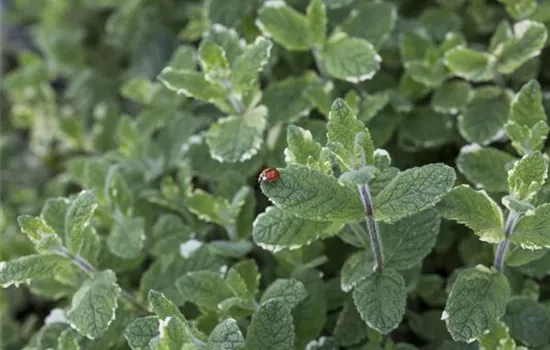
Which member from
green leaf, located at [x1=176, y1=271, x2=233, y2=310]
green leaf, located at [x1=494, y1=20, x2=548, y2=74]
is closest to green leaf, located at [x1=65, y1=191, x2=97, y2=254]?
green leaf, located at [x1=176, y1=271, x2=233, y2=310]

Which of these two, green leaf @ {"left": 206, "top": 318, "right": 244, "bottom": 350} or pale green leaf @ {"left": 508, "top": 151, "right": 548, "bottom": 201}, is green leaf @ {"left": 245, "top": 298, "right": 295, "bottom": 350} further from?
pale green leaf @ {"left": 508, "top": 151, "right": 548, "bottom": 201}

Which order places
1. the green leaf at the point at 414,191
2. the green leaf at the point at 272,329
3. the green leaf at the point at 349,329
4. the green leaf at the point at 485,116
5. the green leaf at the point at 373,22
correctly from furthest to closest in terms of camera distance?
1. the green leaf at the point at 373,22
2. the green leaf at the point at 485,116
3. the green leaf at the point at 349,329
4. the green leaf at the point at 272,329
5. the green leaf at the point at 414,191

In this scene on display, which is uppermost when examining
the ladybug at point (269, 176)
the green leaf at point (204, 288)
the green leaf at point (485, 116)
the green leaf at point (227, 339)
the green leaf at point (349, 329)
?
the ladybug at point (269, 176)

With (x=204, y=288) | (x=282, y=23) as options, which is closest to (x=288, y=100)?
(x=282, y=23)

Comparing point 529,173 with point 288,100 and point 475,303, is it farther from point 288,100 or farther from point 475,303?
point 288,100

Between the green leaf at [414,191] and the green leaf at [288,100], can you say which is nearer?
the green leaf at [414,191]

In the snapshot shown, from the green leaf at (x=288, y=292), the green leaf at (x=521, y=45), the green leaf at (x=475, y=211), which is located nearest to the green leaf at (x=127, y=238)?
the green leaf at (x=288, y=292)

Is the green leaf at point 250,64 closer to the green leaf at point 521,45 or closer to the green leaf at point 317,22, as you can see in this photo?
the green leaf at point 317,22
